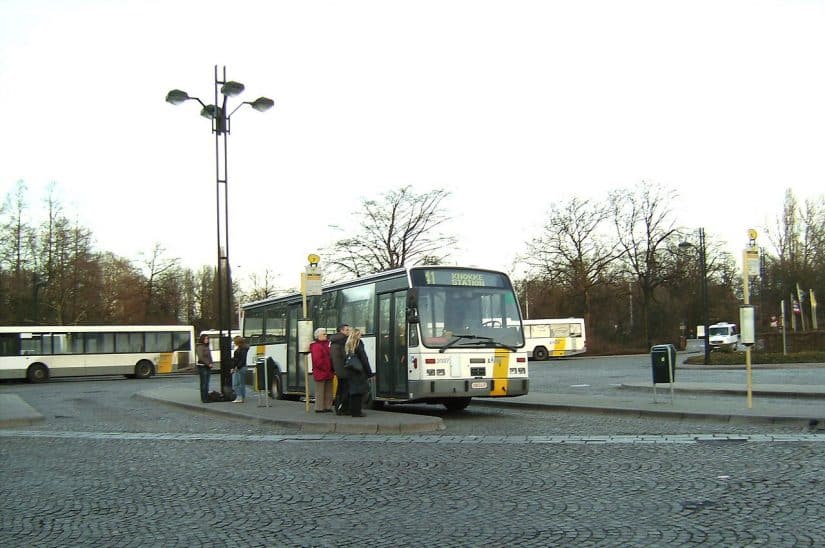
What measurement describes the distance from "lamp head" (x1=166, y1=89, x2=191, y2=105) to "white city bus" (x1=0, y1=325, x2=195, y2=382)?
23881mm

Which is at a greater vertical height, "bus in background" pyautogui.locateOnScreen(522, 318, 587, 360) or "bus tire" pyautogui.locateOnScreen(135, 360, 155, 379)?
"bus in background" pyautogui.locateOnScreen(522, 318, 587, 360)

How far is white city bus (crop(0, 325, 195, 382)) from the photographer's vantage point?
40.9m

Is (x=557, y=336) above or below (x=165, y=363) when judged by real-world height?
above

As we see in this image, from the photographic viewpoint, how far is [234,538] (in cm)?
661

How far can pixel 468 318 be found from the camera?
17.3 metres

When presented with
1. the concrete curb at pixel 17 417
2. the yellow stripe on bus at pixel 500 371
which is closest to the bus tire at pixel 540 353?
the concrete curb at pixel 17 417

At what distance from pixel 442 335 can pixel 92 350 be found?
1244 inches

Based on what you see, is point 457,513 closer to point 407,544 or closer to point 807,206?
point 407,544

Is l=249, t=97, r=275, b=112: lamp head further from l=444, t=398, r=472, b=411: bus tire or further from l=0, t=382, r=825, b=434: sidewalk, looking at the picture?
l=444, t=398, r=472, b=411: bus tire

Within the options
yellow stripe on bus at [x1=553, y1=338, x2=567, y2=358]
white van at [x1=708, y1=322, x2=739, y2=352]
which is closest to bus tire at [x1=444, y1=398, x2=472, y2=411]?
yellow stripe on bus at [x1=553, y1=338, x2=567, y2=358]

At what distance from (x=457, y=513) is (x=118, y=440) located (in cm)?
844

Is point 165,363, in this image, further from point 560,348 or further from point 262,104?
point 262,104

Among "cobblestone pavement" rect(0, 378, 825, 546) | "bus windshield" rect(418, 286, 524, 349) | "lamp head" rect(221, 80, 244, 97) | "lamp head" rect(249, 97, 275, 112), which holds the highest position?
"lamp head" rect(221, 80, 244, 97)

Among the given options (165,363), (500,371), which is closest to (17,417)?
(500,371)
